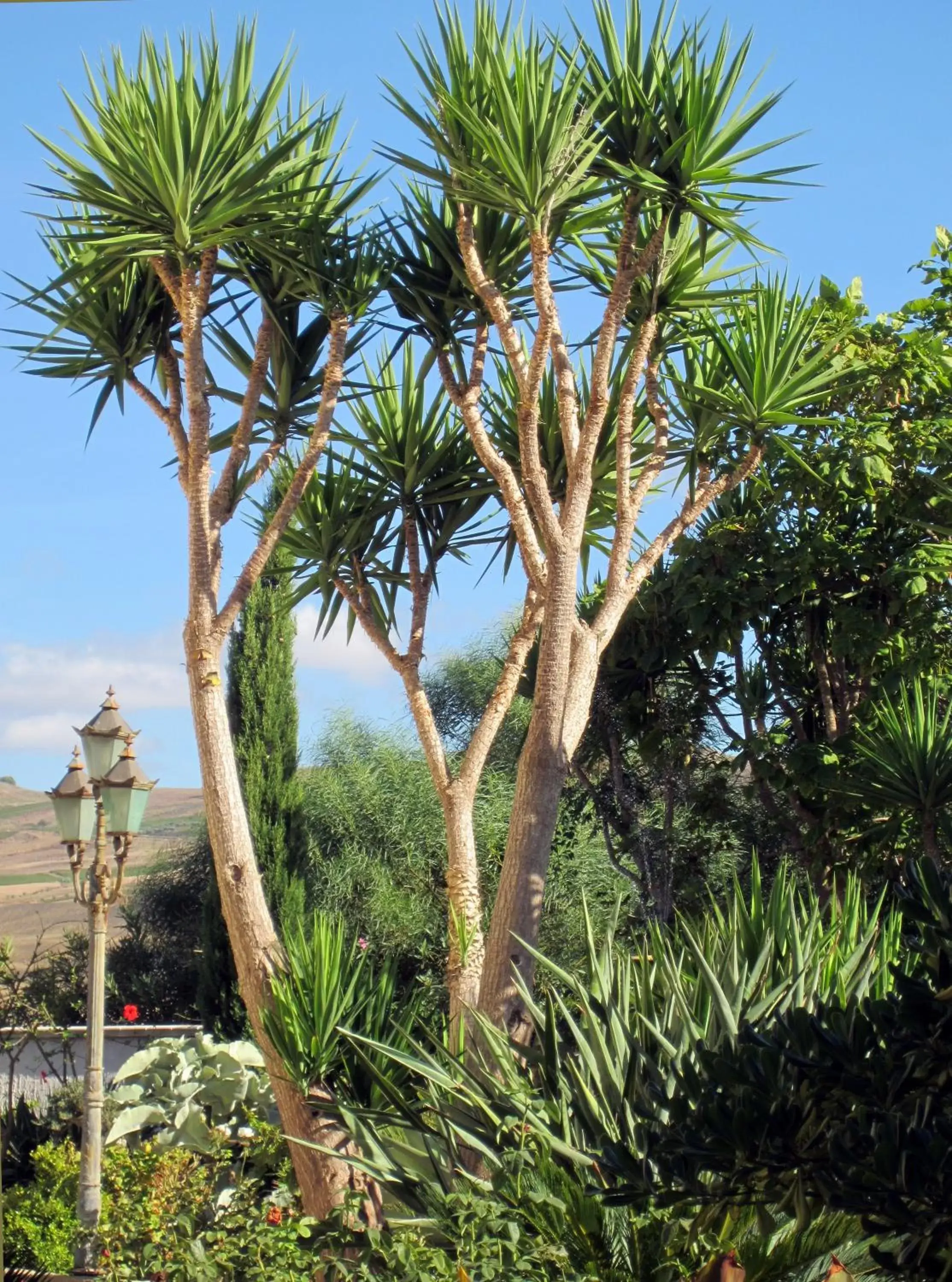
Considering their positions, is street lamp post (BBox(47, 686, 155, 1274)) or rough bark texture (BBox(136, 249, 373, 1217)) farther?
street lamp post (BBox(47, 686, 155, 1274))

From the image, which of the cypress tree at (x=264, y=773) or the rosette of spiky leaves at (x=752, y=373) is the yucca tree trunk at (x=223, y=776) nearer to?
the rosette of spiky leaves at (x=752, y=373)

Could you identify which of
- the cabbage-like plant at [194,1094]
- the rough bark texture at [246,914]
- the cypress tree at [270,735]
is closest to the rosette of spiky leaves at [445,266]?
the rough bark texture at [246,914]

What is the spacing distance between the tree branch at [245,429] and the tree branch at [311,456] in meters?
0.22

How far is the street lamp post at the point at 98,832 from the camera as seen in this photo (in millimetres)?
6375

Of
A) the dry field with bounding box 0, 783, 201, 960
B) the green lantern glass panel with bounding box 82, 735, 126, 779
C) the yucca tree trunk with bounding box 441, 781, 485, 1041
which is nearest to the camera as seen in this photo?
the yucca tree trunk with bounding box 441, 781, 485, 1041

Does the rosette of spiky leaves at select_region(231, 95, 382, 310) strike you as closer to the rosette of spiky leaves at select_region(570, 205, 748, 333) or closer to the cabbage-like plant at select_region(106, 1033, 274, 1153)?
the rosette of spiky leaves at select_region(570, 205, 748, 333)

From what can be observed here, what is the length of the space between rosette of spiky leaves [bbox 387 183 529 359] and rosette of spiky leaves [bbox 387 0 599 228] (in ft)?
1.08

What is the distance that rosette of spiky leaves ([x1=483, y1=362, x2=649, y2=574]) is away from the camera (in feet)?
23.1

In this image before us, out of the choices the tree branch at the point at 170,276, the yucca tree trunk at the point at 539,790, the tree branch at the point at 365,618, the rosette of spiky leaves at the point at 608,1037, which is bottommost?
the rosette of spiky leaves at the point at 608,1037

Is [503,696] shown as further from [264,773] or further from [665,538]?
[264,773]

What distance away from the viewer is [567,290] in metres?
6.79

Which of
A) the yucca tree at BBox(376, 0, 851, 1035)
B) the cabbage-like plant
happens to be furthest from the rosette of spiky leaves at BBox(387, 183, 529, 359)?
the cabbage-like plant

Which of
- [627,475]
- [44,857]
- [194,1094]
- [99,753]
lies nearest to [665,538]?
[627,475]

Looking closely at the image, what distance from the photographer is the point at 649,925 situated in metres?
5.85
